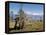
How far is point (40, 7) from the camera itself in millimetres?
1826

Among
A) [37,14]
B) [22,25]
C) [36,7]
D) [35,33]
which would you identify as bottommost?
[35,33]

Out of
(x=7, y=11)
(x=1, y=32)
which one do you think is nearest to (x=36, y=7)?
(x=7, y=11)

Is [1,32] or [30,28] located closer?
[1,32]

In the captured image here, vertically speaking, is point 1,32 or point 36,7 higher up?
point 36,7

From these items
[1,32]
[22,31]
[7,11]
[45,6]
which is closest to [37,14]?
[45,6]

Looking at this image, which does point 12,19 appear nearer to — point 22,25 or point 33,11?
point 22,25

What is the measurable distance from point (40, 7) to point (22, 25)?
41cm

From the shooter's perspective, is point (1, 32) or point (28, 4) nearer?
point (1, 32)

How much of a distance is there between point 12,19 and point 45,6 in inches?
23.0

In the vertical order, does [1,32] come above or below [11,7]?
below

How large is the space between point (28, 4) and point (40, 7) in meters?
0.20

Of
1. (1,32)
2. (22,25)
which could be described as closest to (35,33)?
(22,25)

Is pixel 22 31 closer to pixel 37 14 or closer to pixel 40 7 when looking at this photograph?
pixel 37 14

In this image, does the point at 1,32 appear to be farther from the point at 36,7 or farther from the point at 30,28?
the point at 36,7
